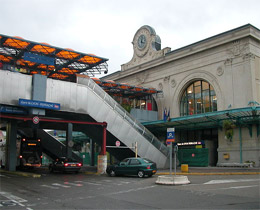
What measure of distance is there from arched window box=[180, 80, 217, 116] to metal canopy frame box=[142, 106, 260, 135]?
284 centimetres

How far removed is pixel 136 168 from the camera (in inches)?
854

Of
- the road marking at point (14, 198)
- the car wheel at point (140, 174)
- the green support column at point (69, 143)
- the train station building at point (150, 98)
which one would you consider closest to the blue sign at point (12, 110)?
the train station building at point (150, 98)

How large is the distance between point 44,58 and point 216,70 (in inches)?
782

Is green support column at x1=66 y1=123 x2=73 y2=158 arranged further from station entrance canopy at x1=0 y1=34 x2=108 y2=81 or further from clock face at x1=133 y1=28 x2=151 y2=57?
clock face at x1=133 y1=28 x2=151 y2=57

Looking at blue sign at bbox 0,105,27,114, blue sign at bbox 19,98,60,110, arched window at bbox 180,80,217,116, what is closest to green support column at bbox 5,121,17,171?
blue sign at bbox 0,105,27,114

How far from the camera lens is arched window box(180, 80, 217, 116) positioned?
124 feet

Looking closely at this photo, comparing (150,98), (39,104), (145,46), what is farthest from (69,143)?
(145,46)

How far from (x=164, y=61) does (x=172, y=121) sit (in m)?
11.1

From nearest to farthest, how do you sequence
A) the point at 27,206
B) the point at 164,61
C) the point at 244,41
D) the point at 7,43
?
1. the point at 27,206
2. the point at 7,43
3. the point at 244,41
4. the point at 164,61

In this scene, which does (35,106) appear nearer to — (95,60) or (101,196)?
(95,60)

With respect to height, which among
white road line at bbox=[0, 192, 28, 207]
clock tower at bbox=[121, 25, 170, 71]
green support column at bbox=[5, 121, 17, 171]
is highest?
clock tower at bbox=[121, 25, 170, 71]

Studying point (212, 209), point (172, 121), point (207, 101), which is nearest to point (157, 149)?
point (172, 121)

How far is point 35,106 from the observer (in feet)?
78.2

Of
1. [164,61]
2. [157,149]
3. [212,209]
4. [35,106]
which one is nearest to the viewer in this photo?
[212,209]
